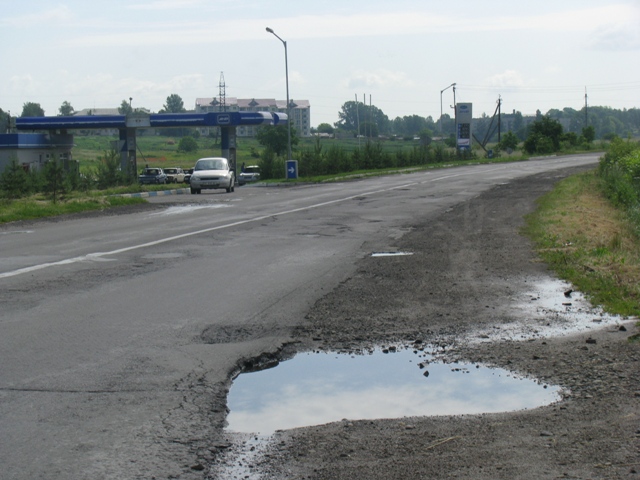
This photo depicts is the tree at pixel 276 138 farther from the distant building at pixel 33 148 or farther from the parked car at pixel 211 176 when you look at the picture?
the parked car at pixel 211 176

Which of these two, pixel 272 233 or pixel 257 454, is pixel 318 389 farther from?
pixel 272 233

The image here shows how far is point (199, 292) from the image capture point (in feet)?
33.0

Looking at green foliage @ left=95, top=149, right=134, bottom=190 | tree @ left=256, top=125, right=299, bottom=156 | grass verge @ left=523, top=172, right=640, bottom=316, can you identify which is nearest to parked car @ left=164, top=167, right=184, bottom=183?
green foliage @ left=95, top=149, right=134, bottom=190

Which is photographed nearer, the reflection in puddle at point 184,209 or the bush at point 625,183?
the reflection in puddle at point 184,209

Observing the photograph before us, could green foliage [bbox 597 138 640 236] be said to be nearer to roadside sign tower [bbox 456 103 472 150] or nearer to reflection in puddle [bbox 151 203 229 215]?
reflection in puddle [bbox 151 203 229 215]

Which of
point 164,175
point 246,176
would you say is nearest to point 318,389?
point 246,176

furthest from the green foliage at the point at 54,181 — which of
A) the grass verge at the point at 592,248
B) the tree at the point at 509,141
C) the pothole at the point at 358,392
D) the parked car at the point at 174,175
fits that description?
the tree at the point at 509,141

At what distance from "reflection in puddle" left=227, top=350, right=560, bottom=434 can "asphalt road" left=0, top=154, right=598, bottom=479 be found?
12.9 inches

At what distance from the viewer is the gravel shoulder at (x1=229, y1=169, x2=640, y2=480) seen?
175 inches

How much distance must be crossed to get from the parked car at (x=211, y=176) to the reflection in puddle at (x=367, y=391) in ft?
97.4

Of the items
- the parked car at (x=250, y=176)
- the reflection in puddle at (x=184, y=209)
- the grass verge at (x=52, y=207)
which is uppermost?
the parked car at (x=250, y=176)

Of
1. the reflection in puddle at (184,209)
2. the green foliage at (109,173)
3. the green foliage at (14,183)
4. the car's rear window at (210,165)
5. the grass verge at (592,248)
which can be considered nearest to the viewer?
the grass verge at (592,248)

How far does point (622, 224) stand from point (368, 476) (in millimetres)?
17005

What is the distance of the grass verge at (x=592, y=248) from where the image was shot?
31.2 ft
